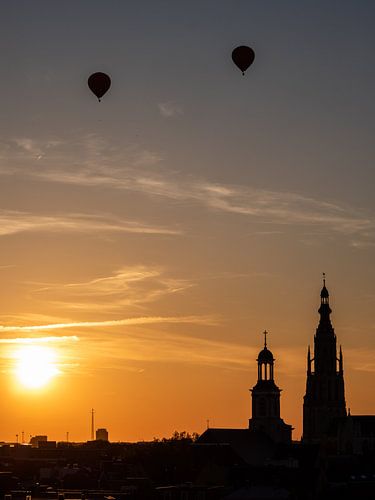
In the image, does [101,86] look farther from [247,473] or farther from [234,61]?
[247,473]

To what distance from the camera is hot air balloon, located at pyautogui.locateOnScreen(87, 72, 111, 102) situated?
113 metres

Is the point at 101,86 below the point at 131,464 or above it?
above

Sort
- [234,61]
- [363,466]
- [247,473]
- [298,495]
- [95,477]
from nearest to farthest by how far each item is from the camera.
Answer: [234,61]
[298,495]
[247,473]
[95,477]
[363,466]

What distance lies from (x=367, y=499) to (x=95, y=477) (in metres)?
44.8

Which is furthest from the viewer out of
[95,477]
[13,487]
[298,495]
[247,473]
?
[95,477]

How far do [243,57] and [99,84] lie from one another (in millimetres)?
11372

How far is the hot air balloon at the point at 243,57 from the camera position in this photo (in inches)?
4444

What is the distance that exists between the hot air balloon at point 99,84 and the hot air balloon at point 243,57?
10.0 metres

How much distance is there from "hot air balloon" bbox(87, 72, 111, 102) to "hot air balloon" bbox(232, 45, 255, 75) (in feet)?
32.9

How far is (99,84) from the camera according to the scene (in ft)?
372

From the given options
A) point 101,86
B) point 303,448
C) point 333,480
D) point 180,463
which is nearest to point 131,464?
point 180,463

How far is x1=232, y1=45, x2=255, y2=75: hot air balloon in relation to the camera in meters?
113

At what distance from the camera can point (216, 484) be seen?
538ft

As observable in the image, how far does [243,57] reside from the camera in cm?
11331
